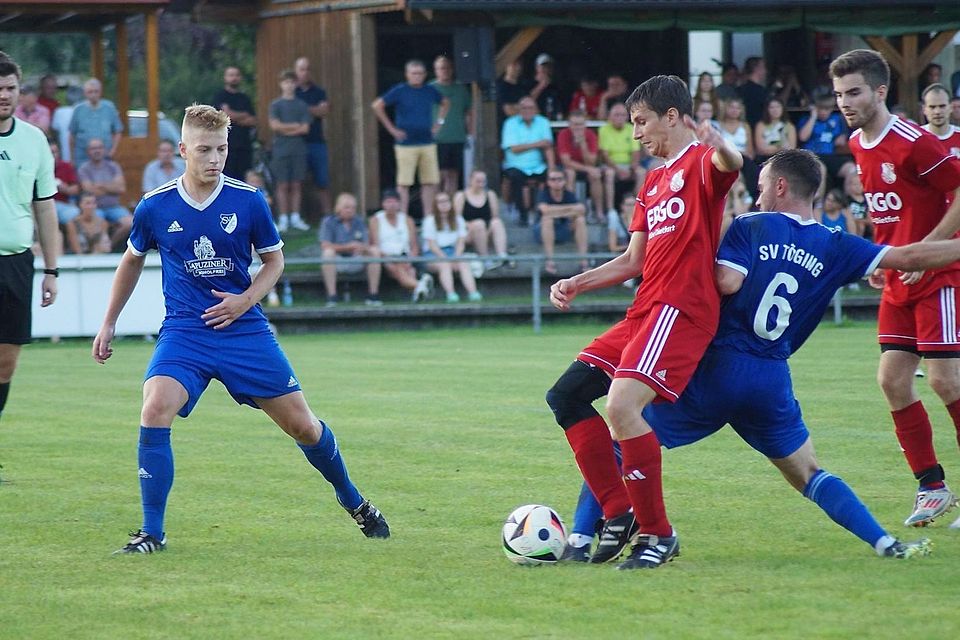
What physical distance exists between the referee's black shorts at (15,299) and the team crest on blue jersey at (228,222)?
2228 mm

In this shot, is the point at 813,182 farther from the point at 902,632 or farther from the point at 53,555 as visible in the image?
the point at 53,555

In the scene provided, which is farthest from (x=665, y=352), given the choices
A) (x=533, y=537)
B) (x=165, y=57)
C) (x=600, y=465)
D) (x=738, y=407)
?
(x=165, y=57)

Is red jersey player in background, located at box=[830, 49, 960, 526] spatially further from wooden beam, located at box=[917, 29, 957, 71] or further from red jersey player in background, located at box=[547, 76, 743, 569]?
wooden beam, located at box=[917, 29, 957, 71]

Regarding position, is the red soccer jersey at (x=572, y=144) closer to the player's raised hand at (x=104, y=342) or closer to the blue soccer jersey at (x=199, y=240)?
the blue soccer jersey at (x=199, y=240)

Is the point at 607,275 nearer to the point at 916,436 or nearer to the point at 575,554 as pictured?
the point at 575,554

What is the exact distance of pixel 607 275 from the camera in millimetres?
6105

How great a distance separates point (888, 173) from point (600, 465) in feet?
7.20

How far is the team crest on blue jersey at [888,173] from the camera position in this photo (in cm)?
693

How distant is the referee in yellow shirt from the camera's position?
810 centimetres

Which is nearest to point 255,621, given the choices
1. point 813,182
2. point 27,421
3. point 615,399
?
point 615,399

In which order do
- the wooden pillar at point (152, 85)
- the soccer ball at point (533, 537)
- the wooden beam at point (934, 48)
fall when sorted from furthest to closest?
the wooden beam at point (934, 48)
the wooden pillar at point (152, 85)
the soccer ball at point (533, 537)

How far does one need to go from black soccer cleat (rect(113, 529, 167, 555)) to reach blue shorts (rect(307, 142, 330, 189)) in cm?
1529

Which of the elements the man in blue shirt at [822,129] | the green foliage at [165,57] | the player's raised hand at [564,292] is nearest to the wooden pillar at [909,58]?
the man in blue shirt at [822,129]

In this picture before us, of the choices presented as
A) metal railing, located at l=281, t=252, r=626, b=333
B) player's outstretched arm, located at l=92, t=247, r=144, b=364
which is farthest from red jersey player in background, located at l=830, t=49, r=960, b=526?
metal railing, located at l=281, t=252, r=626, b=333
